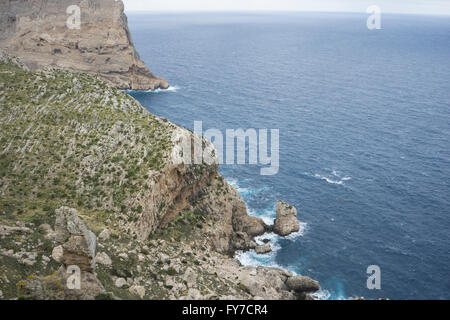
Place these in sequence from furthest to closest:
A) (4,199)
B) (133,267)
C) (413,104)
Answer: (413,104) < (4,199) < (133,267)

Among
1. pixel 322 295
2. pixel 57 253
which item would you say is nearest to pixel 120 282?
pixel 57 253

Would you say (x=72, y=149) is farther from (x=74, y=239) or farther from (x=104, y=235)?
(x=74, y=239)

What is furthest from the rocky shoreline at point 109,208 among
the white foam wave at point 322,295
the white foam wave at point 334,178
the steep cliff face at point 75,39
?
the steep cliff face at point 75,39

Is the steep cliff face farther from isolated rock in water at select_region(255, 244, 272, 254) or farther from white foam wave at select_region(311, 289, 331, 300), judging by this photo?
white foam wave at select_region(311, 289, 331, 300)

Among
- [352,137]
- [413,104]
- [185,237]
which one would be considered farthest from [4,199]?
[413,104]

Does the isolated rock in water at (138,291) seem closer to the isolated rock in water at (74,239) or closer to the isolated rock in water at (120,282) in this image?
the isolated rock in water at (120,282)
